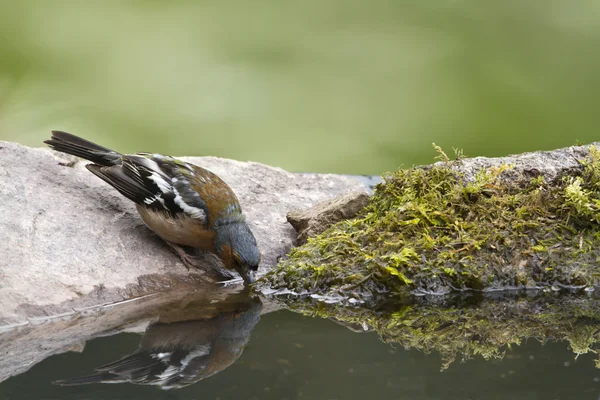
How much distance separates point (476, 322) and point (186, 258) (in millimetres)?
2056

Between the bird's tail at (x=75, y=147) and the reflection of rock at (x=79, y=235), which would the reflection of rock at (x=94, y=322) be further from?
the bird's tail at (x=75, y=147)

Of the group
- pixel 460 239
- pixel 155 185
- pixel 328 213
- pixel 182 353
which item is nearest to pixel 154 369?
pixel 182 353

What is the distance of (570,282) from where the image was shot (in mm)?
4023

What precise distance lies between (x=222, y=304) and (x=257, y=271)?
0.86m

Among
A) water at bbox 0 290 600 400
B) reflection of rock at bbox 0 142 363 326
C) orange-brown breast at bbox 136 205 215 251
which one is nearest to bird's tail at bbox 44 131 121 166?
reflection of rock at bbox 0 142 363 326

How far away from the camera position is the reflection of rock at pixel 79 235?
12.3 feet

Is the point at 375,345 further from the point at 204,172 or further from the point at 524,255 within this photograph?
the point at 204,172

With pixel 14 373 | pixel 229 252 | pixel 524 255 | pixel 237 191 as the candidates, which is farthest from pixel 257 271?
pixel 14 373

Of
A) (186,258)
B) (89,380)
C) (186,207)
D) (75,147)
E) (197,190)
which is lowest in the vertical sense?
(89,380)


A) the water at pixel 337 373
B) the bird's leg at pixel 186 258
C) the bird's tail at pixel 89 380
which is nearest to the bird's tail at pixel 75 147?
the bird's leg at pixel 186 258

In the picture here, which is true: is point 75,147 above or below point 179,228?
above

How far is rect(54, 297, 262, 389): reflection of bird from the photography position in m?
2.49

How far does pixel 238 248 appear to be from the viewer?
14.2ft

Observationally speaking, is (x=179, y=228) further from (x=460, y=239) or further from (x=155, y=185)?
(x=460, y=239)
